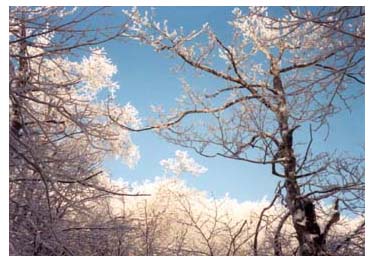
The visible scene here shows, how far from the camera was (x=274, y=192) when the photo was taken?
2.21 metres

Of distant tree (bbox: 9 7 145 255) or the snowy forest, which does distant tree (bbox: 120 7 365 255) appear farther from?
distant tree (bbox: 9 7 145 255)

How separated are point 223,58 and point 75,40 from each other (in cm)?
74

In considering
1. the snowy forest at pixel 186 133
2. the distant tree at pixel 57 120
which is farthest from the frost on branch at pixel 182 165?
the distant tree at pixel 57 120

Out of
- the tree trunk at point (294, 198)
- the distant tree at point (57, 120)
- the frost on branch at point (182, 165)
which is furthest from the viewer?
the tree trunk at point (294, 198)

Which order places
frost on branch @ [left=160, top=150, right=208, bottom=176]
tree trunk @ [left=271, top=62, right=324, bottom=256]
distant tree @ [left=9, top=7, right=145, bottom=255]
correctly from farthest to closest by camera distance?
tree trunk @ [left=271, top=62, right=324, bottom=256]
frost on branch @ [left=160, top=150, right=208, bottom=176]
distant tree @ [left=9, top=7, right=145, bottom=255]

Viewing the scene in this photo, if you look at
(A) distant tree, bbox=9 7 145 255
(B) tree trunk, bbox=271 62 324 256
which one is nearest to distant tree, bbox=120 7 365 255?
(B) tree trunk, bbox=271 62 324 256

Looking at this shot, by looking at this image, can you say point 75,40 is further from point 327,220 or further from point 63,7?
point 327,220

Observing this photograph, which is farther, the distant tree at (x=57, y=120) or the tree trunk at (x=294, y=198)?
the tree trunk at (x=294, y=198)

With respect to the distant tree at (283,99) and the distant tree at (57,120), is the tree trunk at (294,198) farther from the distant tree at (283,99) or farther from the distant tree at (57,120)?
the distant tree at (57,120)

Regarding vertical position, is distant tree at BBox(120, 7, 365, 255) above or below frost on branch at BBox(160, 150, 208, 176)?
above

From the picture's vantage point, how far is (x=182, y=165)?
2133 mm

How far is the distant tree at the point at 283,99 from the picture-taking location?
2125 mm

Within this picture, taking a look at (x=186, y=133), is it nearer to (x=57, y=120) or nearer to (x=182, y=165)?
(x=182, y=165)

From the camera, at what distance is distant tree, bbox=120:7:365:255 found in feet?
6.97
